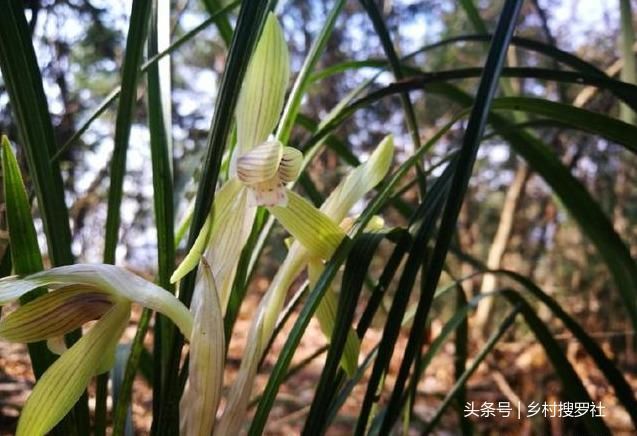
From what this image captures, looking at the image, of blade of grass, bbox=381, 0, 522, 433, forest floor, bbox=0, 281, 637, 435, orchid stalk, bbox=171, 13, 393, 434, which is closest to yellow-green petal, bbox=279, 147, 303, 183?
orchid stalk, bbox=171, 13, 393, 434

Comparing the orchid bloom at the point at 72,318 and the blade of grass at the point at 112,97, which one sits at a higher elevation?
the blade of grass at the point at 112,97

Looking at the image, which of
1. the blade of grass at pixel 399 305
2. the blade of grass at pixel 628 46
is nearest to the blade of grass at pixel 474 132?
the blade of grass at pixel 399 305

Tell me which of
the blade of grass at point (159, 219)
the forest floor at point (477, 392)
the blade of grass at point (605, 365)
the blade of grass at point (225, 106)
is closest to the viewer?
the blade of grass at point (225, 106)

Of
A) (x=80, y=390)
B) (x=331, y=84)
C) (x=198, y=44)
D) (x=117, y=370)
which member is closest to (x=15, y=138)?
(x=117, y=370)

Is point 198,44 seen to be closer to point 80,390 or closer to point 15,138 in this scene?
point 15,138

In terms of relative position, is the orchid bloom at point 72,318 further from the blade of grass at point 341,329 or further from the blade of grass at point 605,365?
the blade of grass at point 605,365

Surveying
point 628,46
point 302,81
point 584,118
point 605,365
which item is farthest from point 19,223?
point 628,46

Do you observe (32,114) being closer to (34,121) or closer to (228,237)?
(34,121)

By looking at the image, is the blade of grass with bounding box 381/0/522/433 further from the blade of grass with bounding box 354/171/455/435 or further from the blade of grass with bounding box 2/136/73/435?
the blade of grass with bounding box 2/136/73/435
